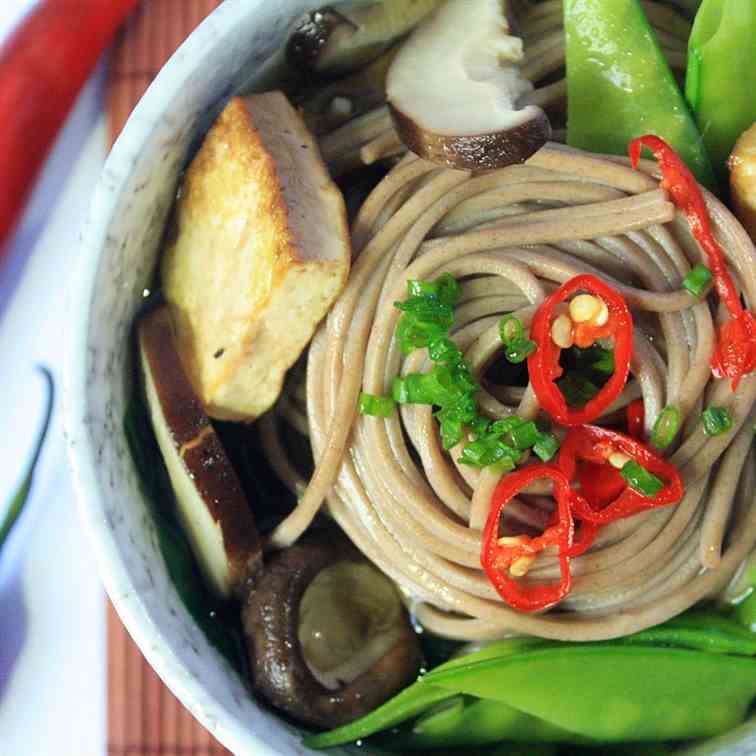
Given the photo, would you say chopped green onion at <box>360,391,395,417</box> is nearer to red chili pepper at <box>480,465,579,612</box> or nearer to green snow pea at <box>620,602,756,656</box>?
red chili pepper at <box>480,465,579,612</box>

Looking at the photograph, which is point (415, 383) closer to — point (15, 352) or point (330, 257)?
point (330, 257)

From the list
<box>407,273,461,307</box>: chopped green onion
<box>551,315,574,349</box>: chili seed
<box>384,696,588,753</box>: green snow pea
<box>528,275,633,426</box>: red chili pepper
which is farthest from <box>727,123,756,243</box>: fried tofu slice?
<box>384,696,588,753</box>: green snow pea

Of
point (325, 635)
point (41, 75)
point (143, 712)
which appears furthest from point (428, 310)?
point (41, 75)

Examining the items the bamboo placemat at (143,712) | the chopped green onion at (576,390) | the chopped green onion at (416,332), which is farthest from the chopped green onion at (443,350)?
the bamboo placemat at (143,712)

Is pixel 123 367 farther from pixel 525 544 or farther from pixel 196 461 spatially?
pixel 525 544

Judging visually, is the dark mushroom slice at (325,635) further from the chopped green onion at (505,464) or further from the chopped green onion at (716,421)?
the chopped green onion at (716,421)
